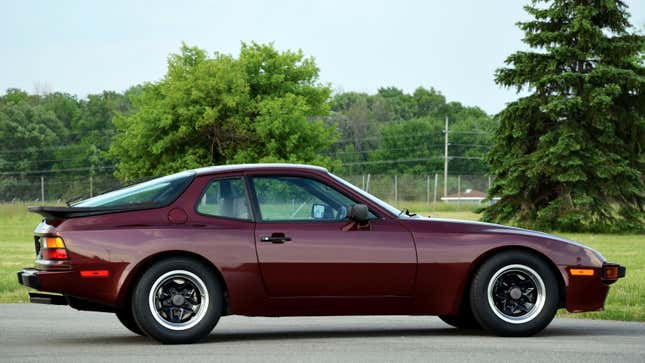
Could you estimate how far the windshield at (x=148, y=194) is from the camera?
9031 mm

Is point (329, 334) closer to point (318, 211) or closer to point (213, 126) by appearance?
point (318, 211)

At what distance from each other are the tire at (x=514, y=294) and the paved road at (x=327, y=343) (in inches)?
5.7

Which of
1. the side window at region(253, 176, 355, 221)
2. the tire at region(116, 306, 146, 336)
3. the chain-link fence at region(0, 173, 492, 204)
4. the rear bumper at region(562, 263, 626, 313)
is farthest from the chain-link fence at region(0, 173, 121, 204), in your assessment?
the rear bumper at region(562, 263, 626, 313)

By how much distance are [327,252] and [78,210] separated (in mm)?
2000

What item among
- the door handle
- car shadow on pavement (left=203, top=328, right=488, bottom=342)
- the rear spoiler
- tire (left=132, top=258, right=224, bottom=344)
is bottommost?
car shadow on pavement (left=203, top=328, right=488, bottom=342)

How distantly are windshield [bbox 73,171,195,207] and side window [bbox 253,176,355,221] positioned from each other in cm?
62

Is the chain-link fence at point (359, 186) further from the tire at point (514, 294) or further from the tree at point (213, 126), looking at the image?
the tire at point (514, 294)

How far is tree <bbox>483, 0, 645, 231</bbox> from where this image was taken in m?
42.8

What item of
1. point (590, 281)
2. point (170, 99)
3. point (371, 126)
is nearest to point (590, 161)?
point (170, 99)

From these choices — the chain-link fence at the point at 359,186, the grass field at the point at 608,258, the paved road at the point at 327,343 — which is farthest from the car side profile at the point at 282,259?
the chain-link fence at the point at 359,186

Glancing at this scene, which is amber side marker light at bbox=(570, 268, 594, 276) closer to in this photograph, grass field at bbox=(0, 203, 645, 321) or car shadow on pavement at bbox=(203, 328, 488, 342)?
car shadow on pavement at bbox=(203, 328, 488, 342)

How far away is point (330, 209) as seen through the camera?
918 cm

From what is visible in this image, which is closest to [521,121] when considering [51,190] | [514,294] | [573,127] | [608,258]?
[573,127]

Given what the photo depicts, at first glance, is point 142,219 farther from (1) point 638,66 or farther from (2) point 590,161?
(1) point 638,66
